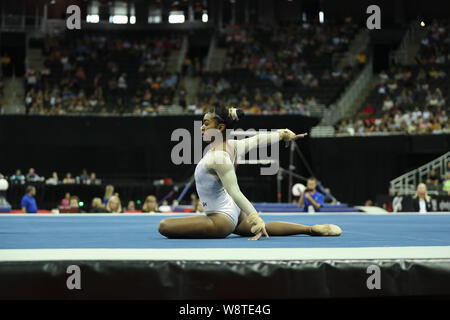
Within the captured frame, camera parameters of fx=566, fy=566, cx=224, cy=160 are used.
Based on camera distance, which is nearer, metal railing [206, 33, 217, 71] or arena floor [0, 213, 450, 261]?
arena floor [0, 213, 450, 261]

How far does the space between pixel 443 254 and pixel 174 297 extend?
1440mm

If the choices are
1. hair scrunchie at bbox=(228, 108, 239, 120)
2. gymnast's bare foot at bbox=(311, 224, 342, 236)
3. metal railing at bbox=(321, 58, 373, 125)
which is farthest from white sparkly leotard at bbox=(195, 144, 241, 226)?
metal railing at bbox=(321, 58, 373, 125)

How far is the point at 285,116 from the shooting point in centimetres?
1678

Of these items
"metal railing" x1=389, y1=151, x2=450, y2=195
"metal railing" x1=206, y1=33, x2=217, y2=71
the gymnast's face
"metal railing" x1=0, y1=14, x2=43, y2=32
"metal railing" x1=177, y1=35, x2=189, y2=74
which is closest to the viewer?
the gymnast's face

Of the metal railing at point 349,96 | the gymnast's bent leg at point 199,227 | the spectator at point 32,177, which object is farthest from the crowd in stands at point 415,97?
the gymnast's bent leg at point 199,227

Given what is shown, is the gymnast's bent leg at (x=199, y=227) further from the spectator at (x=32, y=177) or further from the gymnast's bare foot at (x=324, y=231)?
the spectator at (x=32, y=177)

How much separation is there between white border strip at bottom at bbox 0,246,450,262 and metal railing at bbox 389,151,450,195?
11959 millimetres

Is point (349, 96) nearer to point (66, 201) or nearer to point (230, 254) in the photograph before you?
point (66, 201)

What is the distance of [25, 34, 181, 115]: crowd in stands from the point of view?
19.4 meters

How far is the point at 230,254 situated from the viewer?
9.78 feet

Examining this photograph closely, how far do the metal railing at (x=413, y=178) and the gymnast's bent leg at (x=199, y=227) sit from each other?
11362 millimetres

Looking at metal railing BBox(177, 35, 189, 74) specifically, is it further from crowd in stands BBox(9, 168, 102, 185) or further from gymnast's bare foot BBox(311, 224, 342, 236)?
gymnast's bare foot BBox(311, 224, 342, 236)
